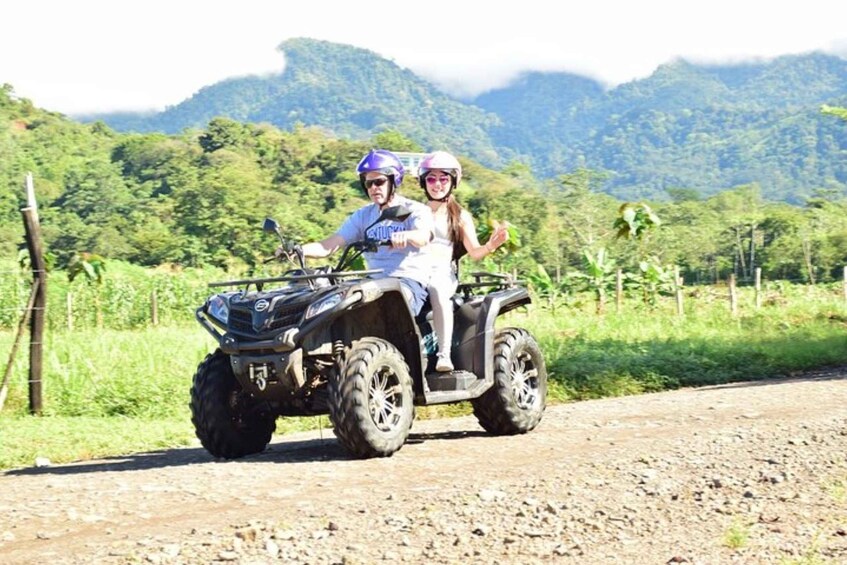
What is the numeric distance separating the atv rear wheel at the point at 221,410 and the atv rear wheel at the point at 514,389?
1.72m

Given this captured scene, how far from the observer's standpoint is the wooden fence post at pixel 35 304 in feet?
38.9

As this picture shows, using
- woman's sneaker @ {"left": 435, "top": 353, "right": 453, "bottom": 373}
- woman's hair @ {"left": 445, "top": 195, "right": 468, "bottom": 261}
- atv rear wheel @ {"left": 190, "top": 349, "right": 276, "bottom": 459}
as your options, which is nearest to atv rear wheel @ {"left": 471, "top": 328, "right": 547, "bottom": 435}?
woman's sneaker @ {"left": 435, "top": 353, "right": 453, "bottom": 373}

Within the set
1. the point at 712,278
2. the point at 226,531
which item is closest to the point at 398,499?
the point at 226,531

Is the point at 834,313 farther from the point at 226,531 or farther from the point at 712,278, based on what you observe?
the point at 712,278

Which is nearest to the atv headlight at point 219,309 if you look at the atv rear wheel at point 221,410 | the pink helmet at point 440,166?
the atv rear wheel at point 221,410

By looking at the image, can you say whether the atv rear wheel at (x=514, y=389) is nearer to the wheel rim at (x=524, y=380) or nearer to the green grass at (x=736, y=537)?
the wheel rim at (x=524, y=380)

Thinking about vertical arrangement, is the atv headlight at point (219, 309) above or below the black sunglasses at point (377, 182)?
below

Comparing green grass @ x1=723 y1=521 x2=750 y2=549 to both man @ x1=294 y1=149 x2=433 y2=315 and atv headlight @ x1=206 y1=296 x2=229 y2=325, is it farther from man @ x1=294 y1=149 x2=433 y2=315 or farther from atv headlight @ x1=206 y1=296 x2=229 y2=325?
atv headlight @ x1=206 y1=296 x2=229 y2=325

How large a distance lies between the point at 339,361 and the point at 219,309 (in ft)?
3.15

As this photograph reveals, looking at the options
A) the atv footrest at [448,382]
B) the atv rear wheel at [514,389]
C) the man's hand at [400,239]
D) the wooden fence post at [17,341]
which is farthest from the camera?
the wooden fence post at [17,341]

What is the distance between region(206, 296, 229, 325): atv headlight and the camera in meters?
8.16

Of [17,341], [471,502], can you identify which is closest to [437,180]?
[471,502]

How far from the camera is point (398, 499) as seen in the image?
6.33m

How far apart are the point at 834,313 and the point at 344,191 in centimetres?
6882
